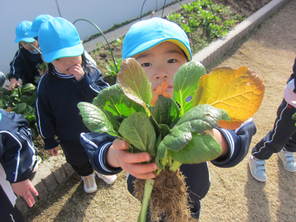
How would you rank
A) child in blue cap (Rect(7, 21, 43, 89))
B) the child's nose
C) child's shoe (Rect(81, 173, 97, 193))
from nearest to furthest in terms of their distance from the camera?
the child's nose
child's shoe (Rect(81, 173, 97, 193))
child in blue cap (Rect(7, 21, 43, 89))

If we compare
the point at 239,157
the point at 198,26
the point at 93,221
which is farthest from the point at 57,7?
the point at 239,157

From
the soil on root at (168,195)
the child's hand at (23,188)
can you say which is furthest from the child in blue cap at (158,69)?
the child's hand at (23,188)

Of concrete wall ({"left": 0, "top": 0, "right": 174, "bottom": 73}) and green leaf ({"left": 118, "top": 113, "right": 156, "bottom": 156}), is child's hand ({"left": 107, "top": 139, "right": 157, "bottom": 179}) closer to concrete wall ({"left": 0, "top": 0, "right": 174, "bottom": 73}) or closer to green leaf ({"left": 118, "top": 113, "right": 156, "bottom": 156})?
green leaf ({"left": 118, "top": 113, "right": 156, "bottom": 156})

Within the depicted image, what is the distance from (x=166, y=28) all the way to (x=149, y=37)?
10 centimetres

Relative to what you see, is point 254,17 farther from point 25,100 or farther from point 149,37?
point 149,37

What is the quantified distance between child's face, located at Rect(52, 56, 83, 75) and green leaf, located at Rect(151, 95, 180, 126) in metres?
1.58

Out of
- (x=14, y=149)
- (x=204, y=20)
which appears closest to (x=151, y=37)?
(x=14, y=149)

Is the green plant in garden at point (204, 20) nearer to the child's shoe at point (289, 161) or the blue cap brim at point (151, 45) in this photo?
the child's shoe at point (289, 161)

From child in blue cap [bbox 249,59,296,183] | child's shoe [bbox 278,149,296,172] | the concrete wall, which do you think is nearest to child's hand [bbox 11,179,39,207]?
child in blue cap [bbox 249,59,296,183]

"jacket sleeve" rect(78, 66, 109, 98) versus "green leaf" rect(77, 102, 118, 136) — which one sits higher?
"green leaf" rect(77, 102, 118, 136)

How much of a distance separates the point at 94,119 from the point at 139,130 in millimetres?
126

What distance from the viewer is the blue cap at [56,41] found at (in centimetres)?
214

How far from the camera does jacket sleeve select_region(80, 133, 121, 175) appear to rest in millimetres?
1194

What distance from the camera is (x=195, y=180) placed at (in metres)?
1.53
